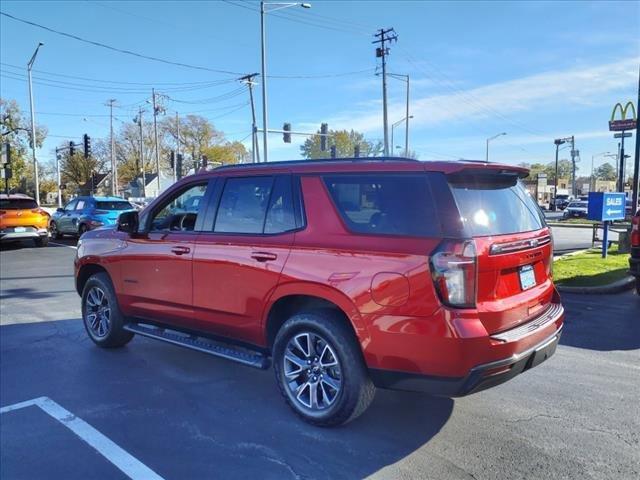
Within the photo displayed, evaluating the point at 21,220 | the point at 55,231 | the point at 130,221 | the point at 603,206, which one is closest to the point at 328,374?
the point at 130,221

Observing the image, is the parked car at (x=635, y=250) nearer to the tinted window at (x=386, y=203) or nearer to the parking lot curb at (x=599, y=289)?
the parking lot curb at (x=599, y=289)

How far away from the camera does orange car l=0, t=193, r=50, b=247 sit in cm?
1593

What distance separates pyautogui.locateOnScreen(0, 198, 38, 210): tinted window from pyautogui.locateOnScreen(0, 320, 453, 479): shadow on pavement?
12.4m

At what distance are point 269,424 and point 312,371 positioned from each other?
1.64 feet

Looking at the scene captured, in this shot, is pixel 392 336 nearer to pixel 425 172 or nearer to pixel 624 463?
pixel 425 172

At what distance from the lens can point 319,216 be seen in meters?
3.73

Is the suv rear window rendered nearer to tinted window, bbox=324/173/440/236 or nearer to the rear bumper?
tinted window, bbox=324/173/440/236

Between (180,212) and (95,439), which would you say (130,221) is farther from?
(95,439)

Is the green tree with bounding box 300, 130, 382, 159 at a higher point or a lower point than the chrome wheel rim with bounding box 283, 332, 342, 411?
higher

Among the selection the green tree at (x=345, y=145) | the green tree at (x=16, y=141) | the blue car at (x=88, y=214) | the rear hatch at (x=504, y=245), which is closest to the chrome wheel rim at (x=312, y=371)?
the rear hatch at (x=504, y=245)

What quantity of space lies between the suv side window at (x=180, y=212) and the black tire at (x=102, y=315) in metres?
1.01

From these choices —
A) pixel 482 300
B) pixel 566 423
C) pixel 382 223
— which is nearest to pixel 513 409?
pixel 566 423

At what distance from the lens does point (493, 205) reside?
3574 millimetres

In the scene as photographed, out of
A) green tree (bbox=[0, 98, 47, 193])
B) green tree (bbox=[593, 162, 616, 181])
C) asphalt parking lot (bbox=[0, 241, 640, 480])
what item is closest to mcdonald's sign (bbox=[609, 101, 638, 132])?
asphalt parking lot (bbox=[0, 241, 640, 480])
